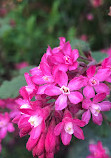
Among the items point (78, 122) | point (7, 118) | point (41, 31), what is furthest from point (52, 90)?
point (41, 31)

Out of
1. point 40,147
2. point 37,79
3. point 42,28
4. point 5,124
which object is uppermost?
point 37,79

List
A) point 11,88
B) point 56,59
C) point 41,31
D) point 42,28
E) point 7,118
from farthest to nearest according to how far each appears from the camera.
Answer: point 42,28
point 41,31
point 7,118
point 11,88
point 56,59

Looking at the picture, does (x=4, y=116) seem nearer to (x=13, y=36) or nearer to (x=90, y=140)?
(x=90, y=140)

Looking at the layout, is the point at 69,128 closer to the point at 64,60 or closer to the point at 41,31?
the point at 64,60

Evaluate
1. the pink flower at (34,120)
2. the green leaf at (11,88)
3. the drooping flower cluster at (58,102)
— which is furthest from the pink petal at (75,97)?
the green leaf at (11,88)

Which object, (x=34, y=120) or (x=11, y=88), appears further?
(x=11, y=88)

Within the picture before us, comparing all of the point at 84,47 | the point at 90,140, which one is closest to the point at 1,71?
the point at 90,140

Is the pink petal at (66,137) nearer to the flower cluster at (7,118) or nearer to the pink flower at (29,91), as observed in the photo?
the pink flower at (29,91)
